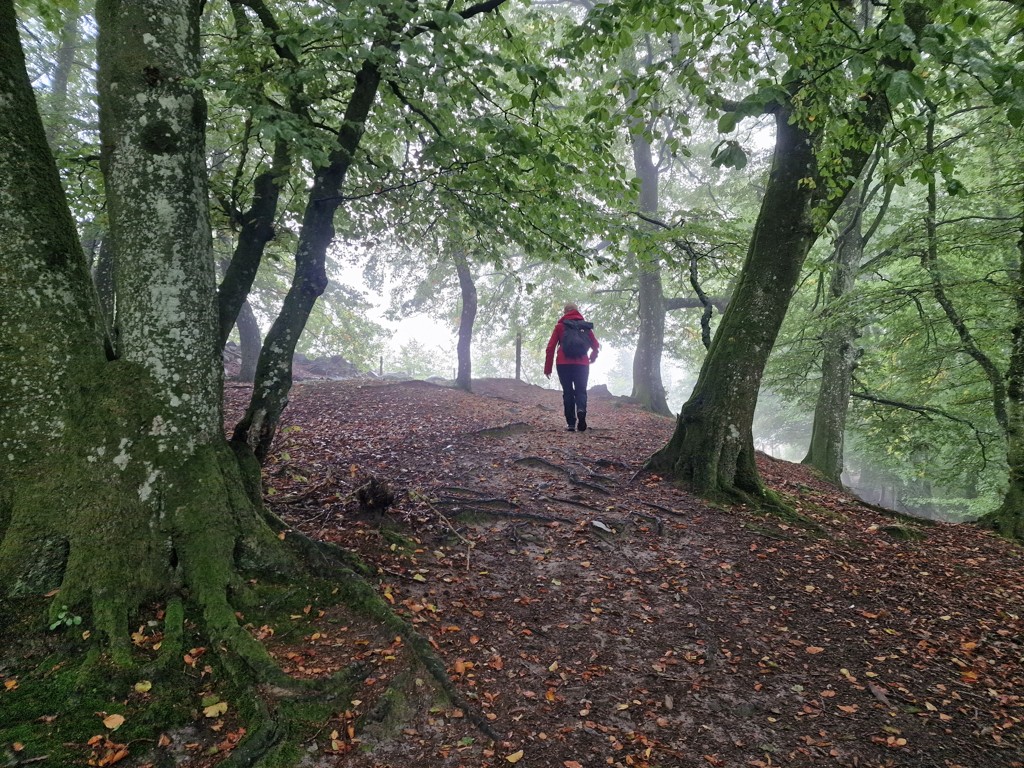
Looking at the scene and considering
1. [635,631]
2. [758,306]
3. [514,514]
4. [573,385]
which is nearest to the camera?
[635,631]

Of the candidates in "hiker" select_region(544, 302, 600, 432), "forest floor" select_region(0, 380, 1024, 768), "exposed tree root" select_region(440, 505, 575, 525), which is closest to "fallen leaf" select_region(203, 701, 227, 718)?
"forest floor" select_region(0, 380, 1024, 768)

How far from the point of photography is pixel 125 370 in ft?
10.3

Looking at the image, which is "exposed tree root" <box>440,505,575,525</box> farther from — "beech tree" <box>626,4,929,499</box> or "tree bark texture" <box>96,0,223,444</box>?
"tree bark texture" <box>96,0,223,444</box>

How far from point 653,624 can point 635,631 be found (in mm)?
194

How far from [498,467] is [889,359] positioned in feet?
39.8

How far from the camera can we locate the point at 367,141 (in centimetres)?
662

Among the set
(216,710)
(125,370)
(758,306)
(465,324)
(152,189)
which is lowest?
(216,710)

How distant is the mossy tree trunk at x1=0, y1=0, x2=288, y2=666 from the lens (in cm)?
286

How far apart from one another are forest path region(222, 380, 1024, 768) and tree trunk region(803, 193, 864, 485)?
3711mm

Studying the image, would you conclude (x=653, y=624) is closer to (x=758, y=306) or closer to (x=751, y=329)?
(x=751, y=329)

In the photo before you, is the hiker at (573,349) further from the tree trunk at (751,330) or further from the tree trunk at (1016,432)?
the tree trunk at (1016,432)

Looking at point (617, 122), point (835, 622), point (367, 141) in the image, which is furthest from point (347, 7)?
point (835, 622)

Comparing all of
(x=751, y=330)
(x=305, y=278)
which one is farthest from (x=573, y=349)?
(x=305, y=278)

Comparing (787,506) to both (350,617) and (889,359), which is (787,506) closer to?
(350,617)
